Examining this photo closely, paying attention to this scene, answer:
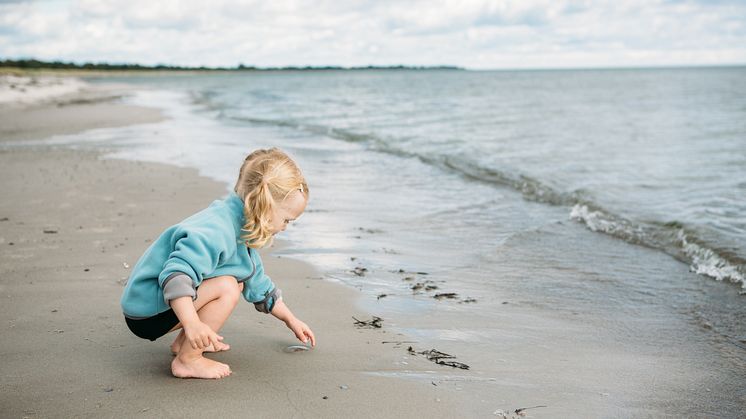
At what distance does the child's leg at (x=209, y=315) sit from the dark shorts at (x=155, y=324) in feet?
0.24

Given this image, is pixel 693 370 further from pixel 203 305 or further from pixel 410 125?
pixel 410 125

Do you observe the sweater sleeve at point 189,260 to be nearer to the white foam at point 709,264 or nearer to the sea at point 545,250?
the sea at point 545,250

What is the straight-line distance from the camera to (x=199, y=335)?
250cm

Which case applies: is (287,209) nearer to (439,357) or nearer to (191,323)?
(191,323)

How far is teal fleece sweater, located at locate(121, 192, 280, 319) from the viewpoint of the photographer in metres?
2.47

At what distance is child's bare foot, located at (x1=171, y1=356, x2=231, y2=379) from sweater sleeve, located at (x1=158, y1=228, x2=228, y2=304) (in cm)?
41

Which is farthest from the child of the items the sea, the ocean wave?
the ocean wave

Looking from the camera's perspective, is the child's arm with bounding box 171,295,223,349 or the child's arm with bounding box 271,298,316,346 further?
the child's arm with bounding box 271,298,316,346

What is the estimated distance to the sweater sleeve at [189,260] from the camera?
245cm

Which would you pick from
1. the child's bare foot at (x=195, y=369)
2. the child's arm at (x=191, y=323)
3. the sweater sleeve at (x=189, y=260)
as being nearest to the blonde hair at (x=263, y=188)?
the sweater sleeve at (x=189, y=260)

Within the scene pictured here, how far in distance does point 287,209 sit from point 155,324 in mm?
770

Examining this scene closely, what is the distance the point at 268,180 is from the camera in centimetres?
269

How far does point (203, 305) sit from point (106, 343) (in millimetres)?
796

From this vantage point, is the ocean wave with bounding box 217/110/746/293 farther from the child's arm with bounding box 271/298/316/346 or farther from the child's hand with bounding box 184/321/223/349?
the child's hand with bounding box 184/321/223/349
